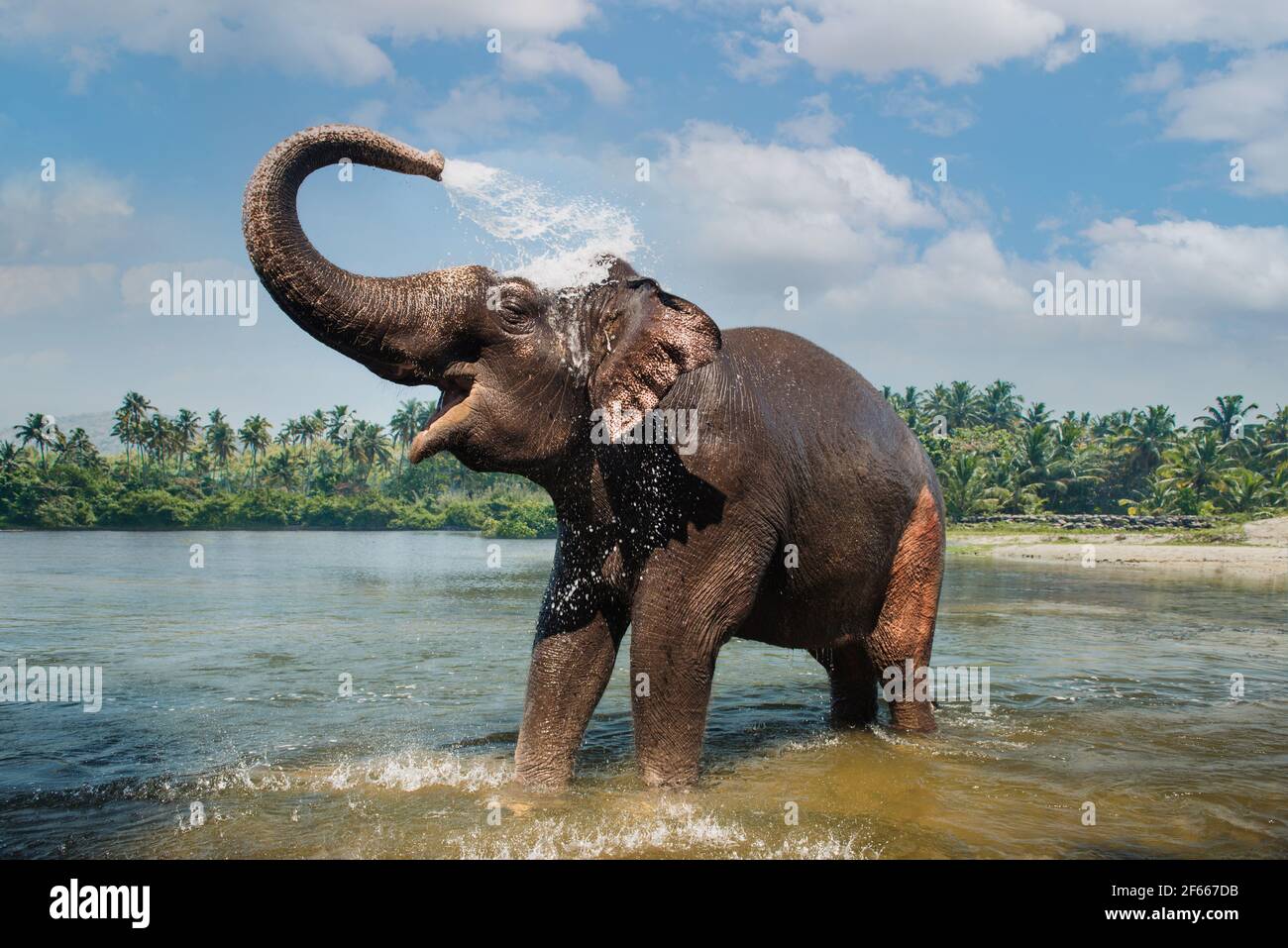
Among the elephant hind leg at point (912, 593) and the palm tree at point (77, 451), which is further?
the palm tree at point (77, 451)

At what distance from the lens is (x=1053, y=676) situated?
11.9m

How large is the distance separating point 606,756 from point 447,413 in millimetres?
3225

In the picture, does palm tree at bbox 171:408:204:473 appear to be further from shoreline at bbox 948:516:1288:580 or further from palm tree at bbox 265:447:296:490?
shoreline at bbox 948:516:1288:580

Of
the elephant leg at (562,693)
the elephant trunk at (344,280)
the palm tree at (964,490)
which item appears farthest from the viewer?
the palm tree at (964,490)

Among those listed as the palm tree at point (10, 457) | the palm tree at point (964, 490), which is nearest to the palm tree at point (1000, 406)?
the palm tree at point (964, 490)

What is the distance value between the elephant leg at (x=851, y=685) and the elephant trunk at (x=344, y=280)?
13.1ft

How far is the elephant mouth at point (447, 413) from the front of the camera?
529 centimetres

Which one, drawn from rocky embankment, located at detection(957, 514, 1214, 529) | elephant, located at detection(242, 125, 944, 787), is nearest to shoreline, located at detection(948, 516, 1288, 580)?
rocky embankment, located at detection(957, 514, 1214, 529)

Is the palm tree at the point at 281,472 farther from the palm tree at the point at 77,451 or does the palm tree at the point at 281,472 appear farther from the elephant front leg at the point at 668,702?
the elephant front leg at the point at 668,702

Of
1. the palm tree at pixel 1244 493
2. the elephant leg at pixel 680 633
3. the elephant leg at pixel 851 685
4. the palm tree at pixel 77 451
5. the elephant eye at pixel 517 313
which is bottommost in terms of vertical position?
the elephant leg at pixel 851 685

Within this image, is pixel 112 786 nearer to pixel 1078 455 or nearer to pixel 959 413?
pixel 1078 455

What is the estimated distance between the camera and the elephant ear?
17.9 feet

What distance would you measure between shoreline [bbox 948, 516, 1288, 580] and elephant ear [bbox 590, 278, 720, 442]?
30.9m

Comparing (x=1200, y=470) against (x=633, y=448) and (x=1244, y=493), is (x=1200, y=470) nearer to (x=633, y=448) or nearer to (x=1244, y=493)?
(x=1244, y=493)
